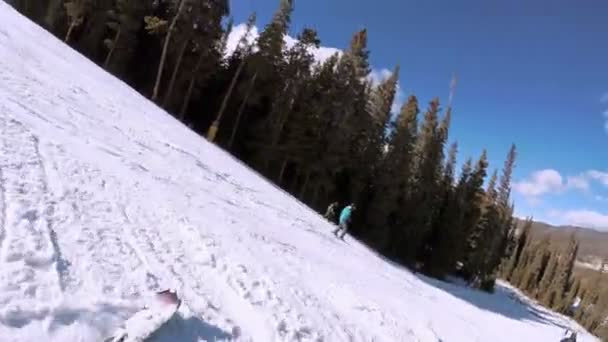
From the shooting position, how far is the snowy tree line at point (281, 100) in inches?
1177

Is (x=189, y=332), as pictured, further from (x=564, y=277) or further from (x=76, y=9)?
(x=564, y=277)

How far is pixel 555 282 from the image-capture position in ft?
238

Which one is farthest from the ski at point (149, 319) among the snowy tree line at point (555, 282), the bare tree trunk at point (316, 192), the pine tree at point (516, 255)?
the pine tree at point (516, 255)

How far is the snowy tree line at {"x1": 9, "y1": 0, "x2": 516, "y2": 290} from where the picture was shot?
98.1 feet

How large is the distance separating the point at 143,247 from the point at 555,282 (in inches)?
3302

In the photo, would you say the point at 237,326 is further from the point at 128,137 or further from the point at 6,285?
the point at 128,137


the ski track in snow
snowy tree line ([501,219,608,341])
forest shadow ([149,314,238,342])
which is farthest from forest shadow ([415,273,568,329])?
snowy tree line ([501,219,608,341])

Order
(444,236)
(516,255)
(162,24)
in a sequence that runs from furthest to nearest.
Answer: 1. (516,255)
2. (444,236)
3. (162,24)

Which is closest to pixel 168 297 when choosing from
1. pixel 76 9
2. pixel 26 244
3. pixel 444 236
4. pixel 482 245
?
pixel 26 244

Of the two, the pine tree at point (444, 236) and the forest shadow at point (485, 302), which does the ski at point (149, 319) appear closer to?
the forest shadow at point (485, 302)

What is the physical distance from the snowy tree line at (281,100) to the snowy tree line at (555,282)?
43.3 m

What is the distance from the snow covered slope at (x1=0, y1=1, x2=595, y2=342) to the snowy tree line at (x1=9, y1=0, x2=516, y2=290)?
1354cm

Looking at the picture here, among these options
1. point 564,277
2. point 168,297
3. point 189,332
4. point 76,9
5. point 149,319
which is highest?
point 76,9

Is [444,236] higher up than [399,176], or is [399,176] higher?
[399,176]
